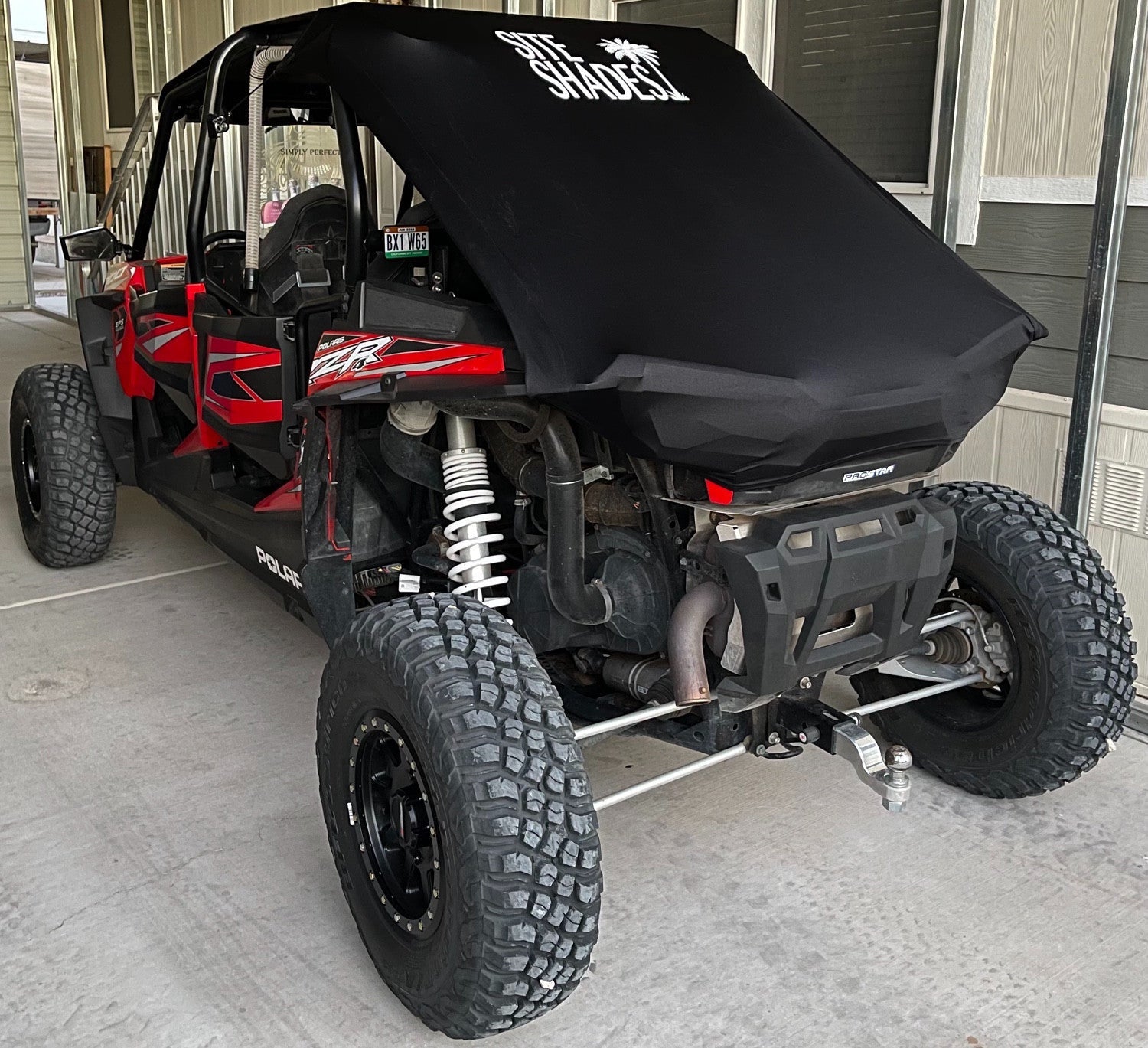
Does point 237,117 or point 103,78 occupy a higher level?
point 103,78

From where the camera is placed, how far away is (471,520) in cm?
257

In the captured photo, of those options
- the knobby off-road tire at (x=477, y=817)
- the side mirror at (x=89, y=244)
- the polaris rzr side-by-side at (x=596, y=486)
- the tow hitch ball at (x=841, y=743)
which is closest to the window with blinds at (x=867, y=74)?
the polaris rzr side-by-side at (x=596, y=486)

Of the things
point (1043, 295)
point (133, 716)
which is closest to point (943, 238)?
point (1043, 295)

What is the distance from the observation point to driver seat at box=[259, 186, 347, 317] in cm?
377

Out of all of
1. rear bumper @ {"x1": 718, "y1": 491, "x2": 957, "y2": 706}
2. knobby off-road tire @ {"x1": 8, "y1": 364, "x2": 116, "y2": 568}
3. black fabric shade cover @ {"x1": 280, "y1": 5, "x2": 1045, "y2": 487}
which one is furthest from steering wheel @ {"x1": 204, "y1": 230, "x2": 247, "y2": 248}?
rear bumper @ {"x1": 718, "y1": 491, "x2": 957, "y2": 706}

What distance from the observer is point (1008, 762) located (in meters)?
2.92

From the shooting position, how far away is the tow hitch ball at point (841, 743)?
96.1 inches

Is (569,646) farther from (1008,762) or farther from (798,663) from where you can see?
(1008,762)

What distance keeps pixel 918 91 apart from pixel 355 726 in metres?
2.83

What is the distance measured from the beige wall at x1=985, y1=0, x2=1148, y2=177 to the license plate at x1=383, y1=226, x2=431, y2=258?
189 centimetres

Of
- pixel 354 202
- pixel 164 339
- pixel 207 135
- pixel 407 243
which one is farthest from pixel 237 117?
pixel 407 243

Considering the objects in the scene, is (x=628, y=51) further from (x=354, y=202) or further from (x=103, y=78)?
(x=103, y=78)

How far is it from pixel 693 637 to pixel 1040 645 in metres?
0.93

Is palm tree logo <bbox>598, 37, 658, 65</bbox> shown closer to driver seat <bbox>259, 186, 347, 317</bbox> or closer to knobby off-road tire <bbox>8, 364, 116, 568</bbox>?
driver seat <bbox>259, 186, 347, 317</bbox>
